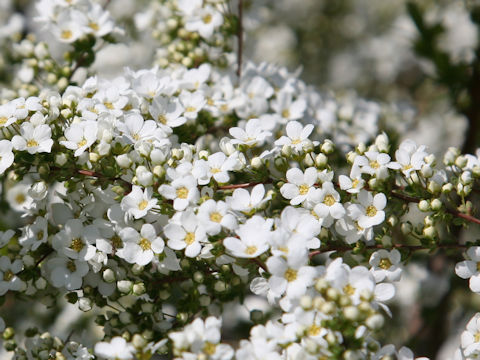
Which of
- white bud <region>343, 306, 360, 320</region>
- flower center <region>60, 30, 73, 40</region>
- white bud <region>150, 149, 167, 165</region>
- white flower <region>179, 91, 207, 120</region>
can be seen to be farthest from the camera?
flower center <region>60, 30, 73, 40</region>

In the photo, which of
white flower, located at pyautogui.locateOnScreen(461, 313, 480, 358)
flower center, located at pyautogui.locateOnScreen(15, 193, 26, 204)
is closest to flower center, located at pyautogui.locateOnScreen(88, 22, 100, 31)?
flower center, located at pyautogui.locateOnScreen(15, 193, 26, 204)

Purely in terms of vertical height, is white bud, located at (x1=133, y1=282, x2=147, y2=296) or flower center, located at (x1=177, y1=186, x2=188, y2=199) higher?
flower center, located at (x1=177, y1=186, x2=188, y2=199)

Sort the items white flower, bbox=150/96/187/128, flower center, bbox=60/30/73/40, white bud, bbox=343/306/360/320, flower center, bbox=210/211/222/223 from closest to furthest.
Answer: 1. white bud, bbox=343/306/360/320
2. flower center, bbox=210/211/222/223
3. white flower, bbox=150/96/187/128
4. flower center, bbox=60/30/73/40

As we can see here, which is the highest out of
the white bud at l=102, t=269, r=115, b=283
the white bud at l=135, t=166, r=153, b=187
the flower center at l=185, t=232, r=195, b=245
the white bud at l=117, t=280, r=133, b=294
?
the white bud at l=135, t=166, r=153, b=187

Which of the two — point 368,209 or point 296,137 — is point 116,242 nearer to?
point 296,137

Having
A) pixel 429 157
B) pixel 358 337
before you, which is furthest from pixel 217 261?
pixel 429 157

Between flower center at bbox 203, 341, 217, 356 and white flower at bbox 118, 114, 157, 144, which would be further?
white flower at bbox 118, 114, 157, 144

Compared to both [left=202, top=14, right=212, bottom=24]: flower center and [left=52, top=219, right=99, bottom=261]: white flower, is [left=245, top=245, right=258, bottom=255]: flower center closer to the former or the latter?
[left=52, top=219, right=99, bottom=261]: white flower
